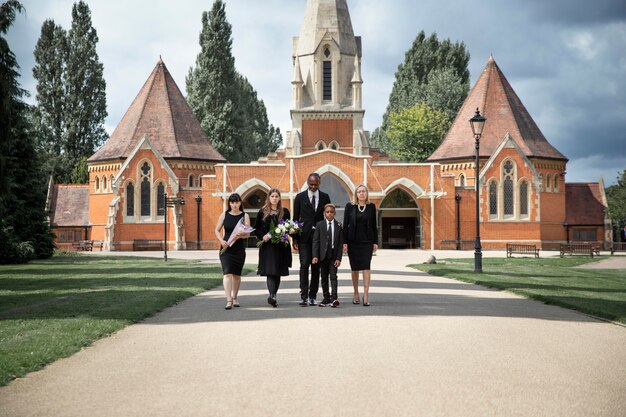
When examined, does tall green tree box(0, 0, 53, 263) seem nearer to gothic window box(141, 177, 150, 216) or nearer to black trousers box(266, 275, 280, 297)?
black trousers box(266, 275, 280, 297)

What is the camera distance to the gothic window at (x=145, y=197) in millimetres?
48562

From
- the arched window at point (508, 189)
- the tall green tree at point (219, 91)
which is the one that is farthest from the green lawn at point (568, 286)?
the tall green tree at point (219, 91)

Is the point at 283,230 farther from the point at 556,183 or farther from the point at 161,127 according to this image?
the point at 556,183

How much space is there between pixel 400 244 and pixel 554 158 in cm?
1285

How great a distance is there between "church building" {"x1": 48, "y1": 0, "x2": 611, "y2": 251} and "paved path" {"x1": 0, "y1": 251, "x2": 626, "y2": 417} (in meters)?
36.1

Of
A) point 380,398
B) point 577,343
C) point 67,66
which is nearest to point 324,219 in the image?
point 577,343

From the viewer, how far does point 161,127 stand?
52375 mm

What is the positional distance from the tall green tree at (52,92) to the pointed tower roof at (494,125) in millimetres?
35334

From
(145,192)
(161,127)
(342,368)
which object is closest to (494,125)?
(161,127)

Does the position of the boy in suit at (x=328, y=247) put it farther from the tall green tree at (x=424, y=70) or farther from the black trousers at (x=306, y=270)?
the tall green tree at (x=424, y=70)

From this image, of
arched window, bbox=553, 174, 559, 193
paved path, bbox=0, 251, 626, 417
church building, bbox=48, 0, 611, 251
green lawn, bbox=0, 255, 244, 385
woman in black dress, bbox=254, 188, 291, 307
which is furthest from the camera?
arched window, bbox=553, 174, 559, 193

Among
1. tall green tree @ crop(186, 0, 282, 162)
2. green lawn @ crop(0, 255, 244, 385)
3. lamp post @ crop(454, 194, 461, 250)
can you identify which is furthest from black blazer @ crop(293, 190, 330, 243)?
tall green tree @ crop(186, 0, 282, 162)

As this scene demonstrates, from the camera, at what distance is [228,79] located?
65.8 meters

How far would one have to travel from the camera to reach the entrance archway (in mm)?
49562
